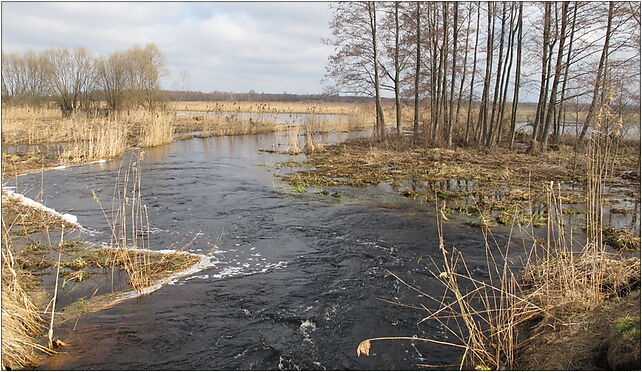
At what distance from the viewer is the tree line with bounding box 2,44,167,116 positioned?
29.4 m

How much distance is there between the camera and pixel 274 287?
563 centimetres

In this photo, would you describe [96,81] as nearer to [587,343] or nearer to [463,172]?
[463,172]

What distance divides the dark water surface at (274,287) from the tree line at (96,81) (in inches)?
781

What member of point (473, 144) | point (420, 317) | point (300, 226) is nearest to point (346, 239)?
point (300, 226)

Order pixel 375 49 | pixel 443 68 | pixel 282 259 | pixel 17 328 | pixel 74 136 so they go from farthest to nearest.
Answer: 1. pixel 375 49
2. pixel 74 136
3. pixel 443 68
4. pixel 282 259
5. pixel 17 328

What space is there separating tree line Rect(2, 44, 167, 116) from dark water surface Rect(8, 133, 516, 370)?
19833 millimetres

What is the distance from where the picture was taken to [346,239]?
753 centimetres

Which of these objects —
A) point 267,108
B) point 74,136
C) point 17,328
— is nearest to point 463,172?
point 17,328

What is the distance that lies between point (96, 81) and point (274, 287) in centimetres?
2982

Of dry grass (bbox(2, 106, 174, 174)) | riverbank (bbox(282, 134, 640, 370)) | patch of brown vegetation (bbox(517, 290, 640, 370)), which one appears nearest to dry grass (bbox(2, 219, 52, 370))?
riverbank (bbox(282, 134, 640, 370))

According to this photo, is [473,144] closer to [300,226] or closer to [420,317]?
[300,226]

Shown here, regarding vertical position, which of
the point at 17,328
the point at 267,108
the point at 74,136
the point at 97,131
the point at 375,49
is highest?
the point at 375,49

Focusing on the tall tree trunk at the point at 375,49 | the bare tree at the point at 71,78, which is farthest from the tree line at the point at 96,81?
the tall tree trunk at the point at 375,49

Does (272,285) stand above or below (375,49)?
below
